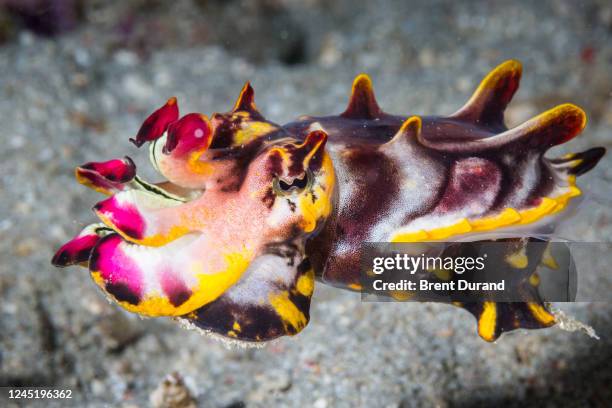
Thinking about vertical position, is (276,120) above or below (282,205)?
below

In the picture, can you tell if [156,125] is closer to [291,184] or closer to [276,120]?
[291,184]

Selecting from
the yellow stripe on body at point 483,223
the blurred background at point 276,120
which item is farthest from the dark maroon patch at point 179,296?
the blurred background at point 276,120

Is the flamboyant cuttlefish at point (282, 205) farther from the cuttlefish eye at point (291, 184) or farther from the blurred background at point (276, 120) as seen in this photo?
the blurred background at point (276, 120)

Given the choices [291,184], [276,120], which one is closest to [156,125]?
[291,184]

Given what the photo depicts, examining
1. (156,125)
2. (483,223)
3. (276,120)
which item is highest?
(156,125)

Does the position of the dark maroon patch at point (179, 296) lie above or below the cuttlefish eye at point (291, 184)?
below

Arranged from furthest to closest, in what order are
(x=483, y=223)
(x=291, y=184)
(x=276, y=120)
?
(x=276, y=120) < (x=483, y=223) < (x=291, y=184)

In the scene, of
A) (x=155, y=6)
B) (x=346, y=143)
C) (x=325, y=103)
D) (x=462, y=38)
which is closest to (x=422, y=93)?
(x=325, y=103)

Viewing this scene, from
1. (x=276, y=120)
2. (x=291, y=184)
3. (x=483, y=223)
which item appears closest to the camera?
(x=291, y=184)

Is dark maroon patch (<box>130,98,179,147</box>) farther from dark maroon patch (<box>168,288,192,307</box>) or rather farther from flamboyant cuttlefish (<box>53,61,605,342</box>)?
dark maroon patch (<box>168,288,192,307</box>)
